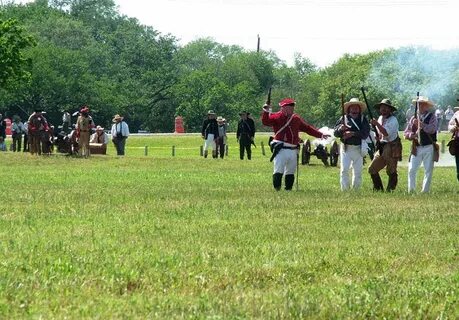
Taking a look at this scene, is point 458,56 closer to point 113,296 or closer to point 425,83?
point 425,83

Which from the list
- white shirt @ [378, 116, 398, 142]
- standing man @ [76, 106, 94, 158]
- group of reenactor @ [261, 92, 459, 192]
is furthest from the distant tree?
white shirt @ [378, 116, 398, 142]

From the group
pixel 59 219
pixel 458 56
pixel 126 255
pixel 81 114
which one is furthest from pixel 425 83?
pixel 126 255

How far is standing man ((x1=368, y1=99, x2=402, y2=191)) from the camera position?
74.2 ft

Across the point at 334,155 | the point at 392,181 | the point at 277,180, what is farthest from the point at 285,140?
the point at 334,155

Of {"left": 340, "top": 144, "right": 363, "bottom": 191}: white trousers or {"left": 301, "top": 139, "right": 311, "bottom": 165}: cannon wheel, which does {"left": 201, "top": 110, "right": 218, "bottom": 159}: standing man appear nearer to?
{"left": 301, "top": 139, "right": 311, "bottom": 165}: cannon wheel

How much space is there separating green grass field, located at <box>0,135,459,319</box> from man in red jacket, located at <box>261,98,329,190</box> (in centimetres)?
87

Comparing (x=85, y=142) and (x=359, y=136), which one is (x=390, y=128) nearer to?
(x=359, y=136)

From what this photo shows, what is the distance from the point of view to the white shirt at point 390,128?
892 inches

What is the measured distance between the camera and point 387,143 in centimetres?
2291

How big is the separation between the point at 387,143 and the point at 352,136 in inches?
32.5

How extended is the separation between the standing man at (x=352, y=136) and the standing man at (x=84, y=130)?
64.4 ft

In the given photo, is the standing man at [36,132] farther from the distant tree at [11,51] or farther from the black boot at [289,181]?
the black boot at [289,181]

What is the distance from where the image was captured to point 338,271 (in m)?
10.5

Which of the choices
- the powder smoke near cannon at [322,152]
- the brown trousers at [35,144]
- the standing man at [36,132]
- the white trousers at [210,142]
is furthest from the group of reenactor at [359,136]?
the white trousers at [210,142]
